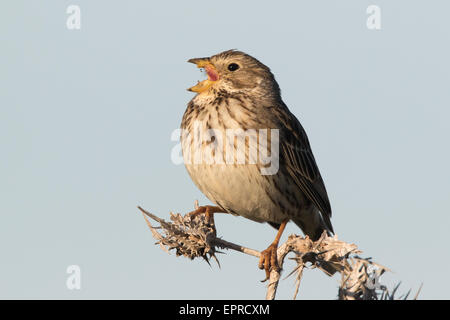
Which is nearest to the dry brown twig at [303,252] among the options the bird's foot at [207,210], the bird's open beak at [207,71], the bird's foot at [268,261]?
the bird's foot at [268,261]

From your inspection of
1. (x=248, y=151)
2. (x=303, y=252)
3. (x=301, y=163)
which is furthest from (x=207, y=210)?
(x=303, y=252)

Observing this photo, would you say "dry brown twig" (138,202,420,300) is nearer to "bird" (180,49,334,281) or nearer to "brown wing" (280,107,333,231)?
"bird" (180,49,334,281)

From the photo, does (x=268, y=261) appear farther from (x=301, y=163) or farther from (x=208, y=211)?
(x=301, y=163)

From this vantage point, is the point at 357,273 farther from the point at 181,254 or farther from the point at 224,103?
the point at 224,103

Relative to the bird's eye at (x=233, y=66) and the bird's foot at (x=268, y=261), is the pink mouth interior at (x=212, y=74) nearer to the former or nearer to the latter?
the bird's eye at (x=233, y=66)

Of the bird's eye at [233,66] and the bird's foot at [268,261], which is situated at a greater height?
the bird's eye at [233,66]
